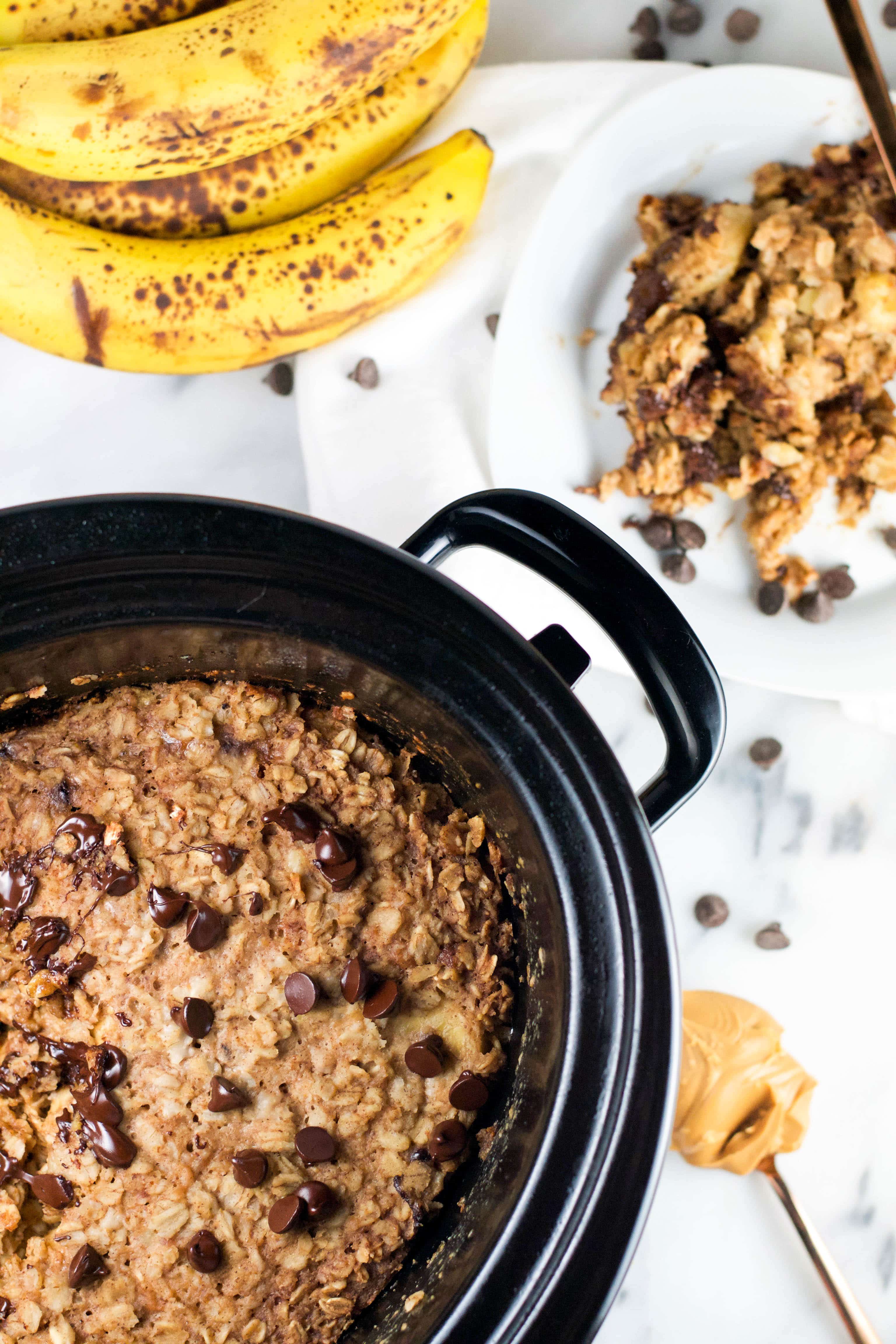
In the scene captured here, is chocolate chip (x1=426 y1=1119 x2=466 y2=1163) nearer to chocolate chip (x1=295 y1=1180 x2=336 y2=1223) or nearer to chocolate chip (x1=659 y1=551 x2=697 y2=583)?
chocolate chip (x1=295 y1=1180 x2=336 y2=1223)

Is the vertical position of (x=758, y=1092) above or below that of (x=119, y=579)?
below

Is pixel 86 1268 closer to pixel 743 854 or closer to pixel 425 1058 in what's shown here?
pixel 425 1058

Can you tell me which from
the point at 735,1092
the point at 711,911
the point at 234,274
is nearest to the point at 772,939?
the point at 711,911

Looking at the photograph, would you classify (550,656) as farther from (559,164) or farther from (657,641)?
(559,164)

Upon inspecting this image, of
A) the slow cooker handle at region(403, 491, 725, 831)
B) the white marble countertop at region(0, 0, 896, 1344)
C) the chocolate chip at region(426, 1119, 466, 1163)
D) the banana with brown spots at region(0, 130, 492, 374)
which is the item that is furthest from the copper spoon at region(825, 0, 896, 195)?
the chocolate chip at region(426, 1119, 466, 1163)

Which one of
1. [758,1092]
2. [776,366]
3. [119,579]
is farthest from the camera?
[758,1092]

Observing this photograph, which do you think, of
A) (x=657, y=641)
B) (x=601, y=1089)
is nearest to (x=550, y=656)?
A: (x=657, y=641)
